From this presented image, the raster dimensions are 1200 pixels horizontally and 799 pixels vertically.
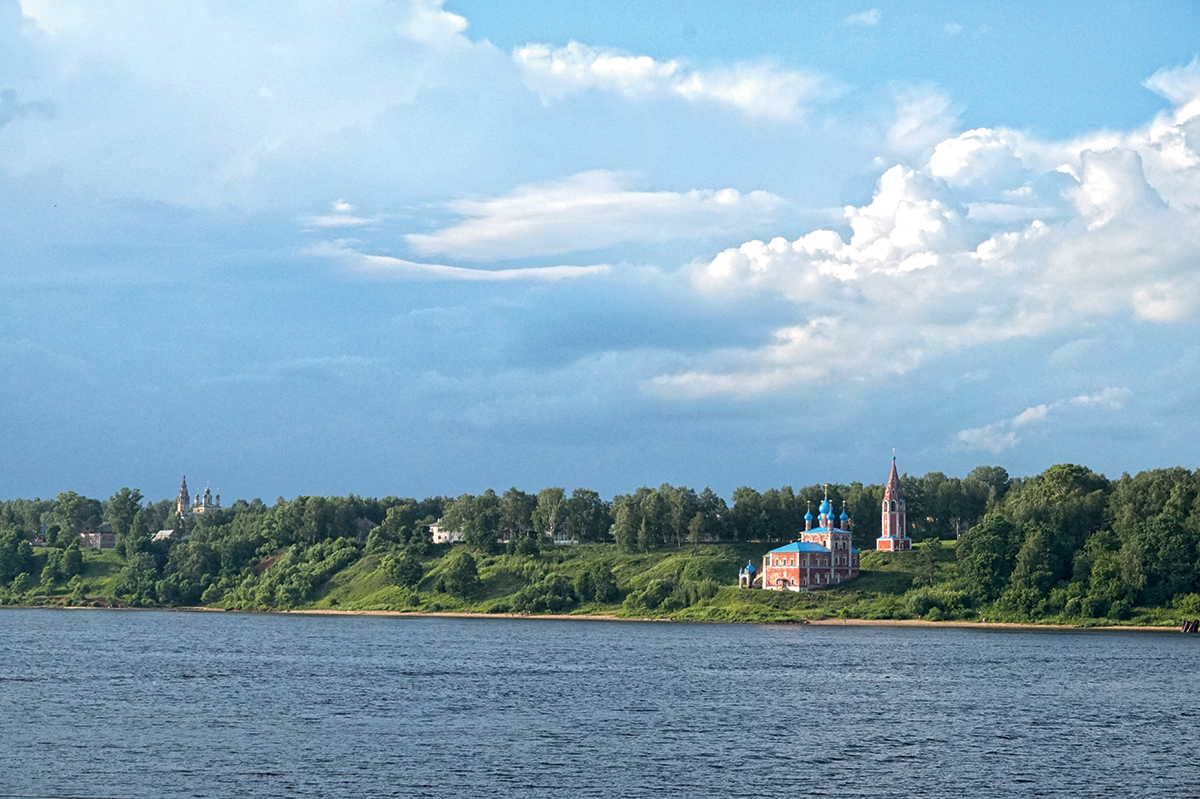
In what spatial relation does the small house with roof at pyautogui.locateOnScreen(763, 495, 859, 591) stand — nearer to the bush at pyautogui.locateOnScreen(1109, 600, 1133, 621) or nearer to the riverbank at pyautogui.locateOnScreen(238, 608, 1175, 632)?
the riverbank at pyautogui.locateOnScreen(238, 608, 1175, 632)

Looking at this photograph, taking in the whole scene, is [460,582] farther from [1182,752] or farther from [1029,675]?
[1182,752]

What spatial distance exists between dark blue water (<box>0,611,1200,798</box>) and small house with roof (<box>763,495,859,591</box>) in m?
47.2

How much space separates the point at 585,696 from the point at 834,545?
343 ft

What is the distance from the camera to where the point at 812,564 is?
7092 inches

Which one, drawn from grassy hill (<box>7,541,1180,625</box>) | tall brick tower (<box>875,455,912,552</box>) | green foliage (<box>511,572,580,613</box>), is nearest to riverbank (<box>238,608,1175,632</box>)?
grassy hill (<box>7,541,1180,625</box>)

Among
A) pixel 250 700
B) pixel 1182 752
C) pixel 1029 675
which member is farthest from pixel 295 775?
pixel 1029 675

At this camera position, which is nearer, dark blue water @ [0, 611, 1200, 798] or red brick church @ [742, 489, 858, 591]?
dark blue water @ [0, 611, 1200, 798]

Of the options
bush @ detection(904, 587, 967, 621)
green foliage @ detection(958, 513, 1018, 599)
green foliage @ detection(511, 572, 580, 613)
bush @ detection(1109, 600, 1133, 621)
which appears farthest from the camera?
green foliage @ detection(511, 572, 580, 613)

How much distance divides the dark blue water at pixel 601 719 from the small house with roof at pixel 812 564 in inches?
1857

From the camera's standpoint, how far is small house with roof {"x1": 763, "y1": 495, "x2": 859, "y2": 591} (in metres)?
179

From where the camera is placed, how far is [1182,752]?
206ft

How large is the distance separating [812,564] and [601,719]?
111m

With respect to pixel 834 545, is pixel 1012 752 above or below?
below

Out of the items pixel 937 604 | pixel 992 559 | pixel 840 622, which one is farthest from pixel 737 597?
pixel 992 559
